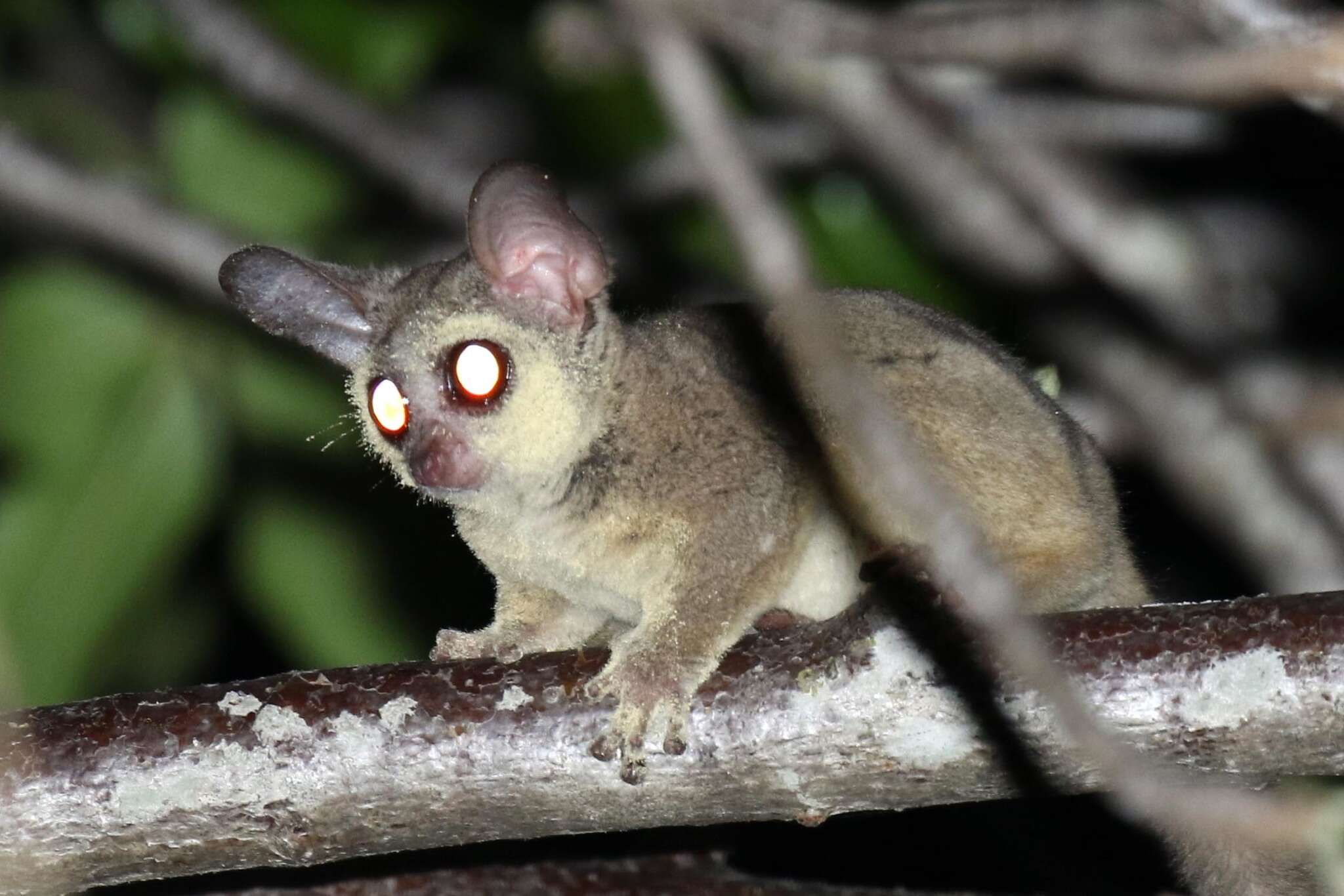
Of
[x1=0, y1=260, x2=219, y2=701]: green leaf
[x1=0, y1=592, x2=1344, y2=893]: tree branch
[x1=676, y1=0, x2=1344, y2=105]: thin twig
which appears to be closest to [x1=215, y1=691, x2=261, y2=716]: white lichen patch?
[x1=0, y1=592, x2=1344, y2=893]: tree branch

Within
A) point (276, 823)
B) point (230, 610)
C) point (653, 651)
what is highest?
point (230, 610)

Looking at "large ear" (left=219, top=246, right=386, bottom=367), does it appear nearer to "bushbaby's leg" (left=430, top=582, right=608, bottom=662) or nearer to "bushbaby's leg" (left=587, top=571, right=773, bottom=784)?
"bushbaby's leg" (left=430, top=582, right=608, bottom=662)

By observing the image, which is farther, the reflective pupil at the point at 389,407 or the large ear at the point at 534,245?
the reflective pupil at the point at 389,407

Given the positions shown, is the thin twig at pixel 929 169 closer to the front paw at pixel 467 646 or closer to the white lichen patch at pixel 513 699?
the front paw at pixel 467 646

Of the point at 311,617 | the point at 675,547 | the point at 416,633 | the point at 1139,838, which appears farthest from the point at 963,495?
the point at 311,617

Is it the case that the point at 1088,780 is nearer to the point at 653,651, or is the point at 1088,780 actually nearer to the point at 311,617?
the point at 653,651

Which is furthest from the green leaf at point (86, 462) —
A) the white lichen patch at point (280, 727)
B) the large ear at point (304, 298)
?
the white lichen patch at point (280, 727)

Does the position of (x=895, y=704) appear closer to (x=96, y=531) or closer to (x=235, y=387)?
(x=96, y=531)
